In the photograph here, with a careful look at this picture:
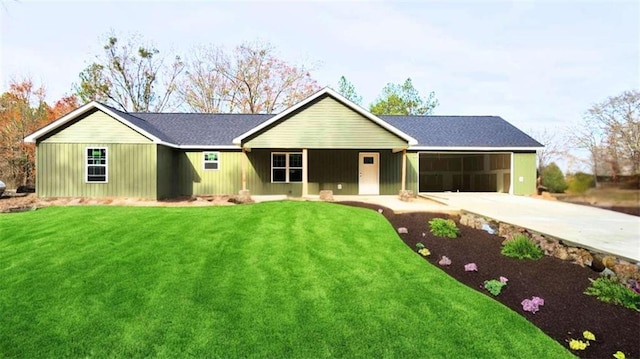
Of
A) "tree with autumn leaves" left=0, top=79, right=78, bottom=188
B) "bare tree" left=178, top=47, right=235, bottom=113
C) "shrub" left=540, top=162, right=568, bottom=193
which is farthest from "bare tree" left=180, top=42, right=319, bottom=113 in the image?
"shrub" left=540, top=162, right=568, bottom=193

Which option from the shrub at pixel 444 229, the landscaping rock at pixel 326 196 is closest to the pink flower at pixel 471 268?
the shrub at pixel 444 229

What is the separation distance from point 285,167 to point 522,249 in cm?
1262

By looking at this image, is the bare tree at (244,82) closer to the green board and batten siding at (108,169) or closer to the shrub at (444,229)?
the green board and batten siding at (108,169)

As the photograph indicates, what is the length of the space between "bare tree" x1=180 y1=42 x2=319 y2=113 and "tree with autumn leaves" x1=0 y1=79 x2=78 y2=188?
37.6ft

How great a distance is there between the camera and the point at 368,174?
18.6 metres

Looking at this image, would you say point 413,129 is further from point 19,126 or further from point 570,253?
point 19,126

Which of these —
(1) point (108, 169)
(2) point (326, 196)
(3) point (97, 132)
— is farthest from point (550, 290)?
(3) point (97, 132)

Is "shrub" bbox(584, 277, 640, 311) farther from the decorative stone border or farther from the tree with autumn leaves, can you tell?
the tree with autumn leaves

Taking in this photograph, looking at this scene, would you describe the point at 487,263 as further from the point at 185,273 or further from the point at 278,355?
the point at 185,273

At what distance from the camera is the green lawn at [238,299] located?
4594 millimetres

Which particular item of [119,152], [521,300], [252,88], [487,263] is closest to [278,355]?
[521,300]

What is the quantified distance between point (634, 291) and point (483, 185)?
673 inches

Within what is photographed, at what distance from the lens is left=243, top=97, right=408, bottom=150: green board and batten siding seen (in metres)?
15.7

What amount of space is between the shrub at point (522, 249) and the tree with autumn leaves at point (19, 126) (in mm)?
31443
